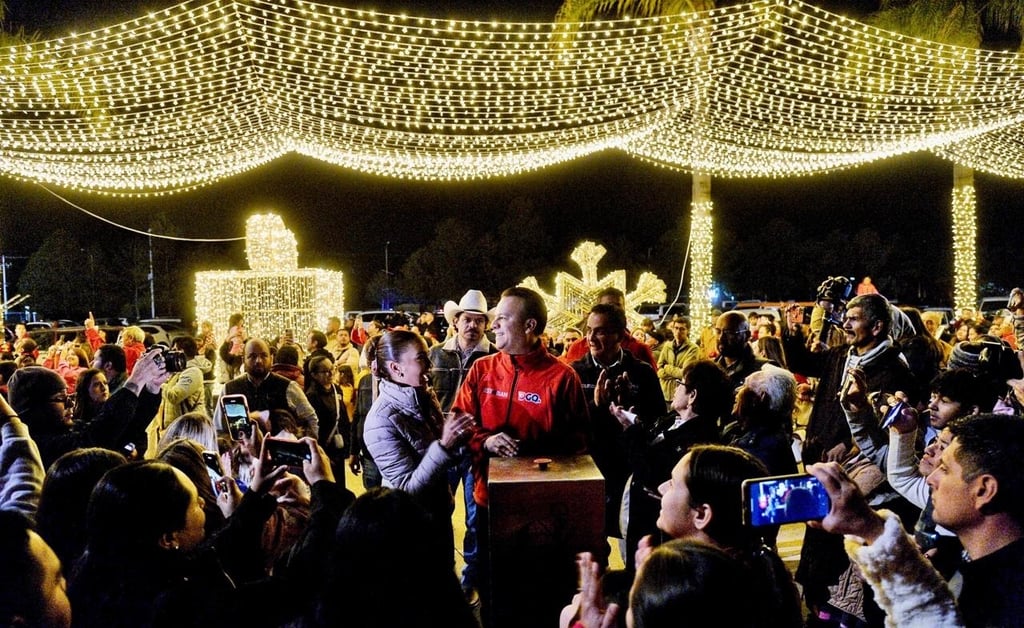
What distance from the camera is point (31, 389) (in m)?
3.69

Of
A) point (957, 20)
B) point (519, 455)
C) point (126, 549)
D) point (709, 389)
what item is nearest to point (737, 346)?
point (709, 389)

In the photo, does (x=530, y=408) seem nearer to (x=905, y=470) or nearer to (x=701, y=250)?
(x=905, y=470)

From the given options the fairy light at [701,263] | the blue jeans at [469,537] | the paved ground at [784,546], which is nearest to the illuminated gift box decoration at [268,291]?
the fairy light at [701,263]

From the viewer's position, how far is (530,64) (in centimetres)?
870

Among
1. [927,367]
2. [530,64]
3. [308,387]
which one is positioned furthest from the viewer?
[530,64]

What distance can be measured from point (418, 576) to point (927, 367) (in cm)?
449

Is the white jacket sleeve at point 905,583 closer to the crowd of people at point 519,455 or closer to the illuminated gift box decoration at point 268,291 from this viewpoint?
the crowd of people at point 519,455

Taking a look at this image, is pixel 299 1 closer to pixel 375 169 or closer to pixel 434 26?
pixel 434 26

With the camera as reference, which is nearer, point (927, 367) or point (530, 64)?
point (927, 367)

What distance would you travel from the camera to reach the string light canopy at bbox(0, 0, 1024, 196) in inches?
313

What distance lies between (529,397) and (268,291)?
1013cm

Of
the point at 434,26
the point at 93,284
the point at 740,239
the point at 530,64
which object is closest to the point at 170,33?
the point at 434,26

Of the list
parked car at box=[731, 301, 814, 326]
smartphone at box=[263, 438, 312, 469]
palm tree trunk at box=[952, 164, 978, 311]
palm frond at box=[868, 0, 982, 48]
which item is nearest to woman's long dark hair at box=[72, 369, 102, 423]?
smartphone at box=[263, 438, 312, 469]

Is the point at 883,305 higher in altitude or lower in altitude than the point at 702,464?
higher
